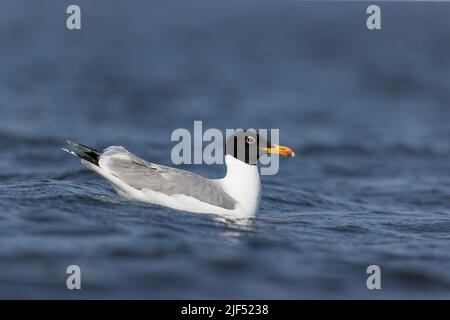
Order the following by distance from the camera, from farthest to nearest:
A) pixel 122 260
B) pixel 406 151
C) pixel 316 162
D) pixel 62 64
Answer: pixel 62 64, pixel 406 151, pixel 316 162, pixel 122 260

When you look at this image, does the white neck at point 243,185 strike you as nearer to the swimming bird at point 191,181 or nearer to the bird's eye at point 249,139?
the swimming bird at point 191,181

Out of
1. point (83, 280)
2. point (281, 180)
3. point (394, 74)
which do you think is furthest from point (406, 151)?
point (394, 74)

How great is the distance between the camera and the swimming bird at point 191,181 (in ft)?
35.0

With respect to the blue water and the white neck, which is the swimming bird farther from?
the blue water

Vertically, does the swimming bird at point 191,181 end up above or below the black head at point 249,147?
below

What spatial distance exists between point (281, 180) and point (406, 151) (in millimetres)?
5063

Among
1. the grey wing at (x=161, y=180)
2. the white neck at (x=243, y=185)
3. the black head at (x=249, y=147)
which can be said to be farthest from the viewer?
the black head at (x=249, y=147)

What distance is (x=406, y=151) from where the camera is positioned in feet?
66.1

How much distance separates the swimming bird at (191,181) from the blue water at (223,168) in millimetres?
229

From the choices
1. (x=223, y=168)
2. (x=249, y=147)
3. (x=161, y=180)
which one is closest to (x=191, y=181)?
(x=161, y=180)

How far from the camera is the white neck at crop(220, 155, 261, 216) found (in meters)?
11.0

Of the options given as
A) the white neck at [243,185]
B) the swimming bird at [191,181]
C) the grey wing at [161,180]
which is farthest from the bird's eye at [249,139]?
the grey wing at [161,180]

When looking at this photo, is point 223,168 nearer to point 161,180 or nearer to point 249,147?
point 249,147
